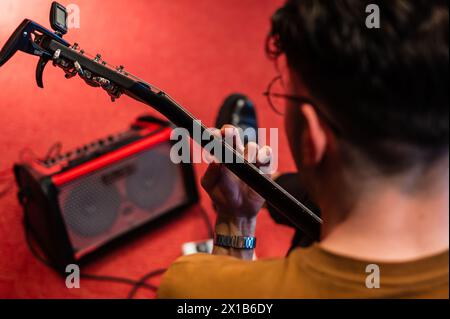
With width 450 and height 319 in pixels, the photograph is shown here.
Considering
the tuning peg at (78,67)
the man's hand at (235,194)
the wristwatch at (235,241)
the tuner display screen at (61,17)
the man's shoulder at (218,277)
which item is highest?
the tuner display screen at (61,17)

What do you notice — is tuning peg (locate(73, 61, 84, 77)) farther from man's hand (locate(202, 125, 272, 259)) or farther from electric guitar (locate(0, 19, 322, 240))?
man's hand (locate(202, 125, 272, 259))

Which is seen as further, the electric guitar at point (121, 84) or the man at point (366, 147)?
the electric guitar at point (121, 84)

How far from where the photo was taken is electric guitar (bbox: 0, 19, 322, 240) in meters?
0.73

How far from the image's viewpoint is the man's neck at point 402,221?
0.57m

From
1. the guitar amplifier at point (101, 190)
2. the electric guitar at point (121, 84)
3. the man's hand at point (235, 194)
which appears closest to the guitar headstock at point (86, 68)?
the electric guitar at point (121, 84)

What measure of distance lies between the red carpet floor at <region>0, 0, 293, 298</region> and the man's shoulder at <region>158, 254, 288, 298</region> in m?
0.39

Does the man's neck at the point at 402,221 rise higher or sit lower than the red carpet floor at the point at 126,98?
lower

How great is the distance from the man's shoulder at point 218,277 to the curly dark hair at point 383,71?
18 cm

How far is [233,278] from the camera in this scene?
63 cm

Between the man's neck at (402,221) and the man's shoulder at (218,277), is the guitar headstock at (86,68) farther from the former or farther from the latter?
the man's neck at (402,221)

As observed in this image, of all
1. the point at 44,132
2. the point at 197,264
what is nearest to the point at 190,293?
the point at 197,264

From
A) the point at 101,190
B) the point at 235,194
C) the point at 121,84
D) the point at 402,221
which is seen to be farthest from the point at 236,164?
the point at 101,190

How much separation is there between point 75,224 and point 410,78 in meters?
1.24

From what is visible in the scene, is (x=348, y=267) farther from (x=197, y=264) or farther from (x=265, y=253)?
(x=265, y=253)
